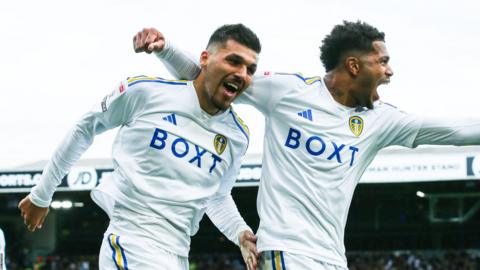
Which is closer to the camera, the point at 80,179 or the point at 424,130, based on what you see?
the point at 424,130

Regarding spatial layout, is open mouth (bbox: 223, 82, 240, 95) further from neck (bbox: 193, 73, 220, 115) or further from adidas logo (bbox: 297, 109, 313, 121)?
adidas logo (bbox: 297, 109, 313, 121)

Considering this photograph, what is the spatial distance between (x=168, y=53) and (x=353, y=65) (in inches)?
40.9

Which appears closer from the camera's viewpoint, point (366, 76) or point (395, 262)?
point (366, 76)

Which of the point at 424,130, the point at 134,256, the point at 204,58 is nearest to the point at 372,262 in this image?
the point at 424,130

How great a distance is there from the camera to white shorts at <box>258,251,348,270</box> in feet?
13.1

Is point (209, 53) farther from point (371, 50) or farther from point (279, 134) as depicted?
point (371, 50)

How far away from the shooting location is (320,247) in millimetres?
4055

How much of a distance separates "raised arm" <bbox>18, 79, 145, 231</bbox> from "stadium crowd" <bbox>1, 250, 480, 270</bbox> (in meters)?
20.8

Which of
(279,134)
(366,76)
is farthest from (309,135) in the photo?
(366,76)

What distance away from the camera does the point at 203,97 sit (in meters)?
4.23

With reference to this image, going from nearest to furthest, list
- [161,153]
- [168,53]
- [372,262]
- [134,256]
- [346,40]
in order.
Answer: [134,256] < [161,153] < [168,53] < [346,40] < [372,262]

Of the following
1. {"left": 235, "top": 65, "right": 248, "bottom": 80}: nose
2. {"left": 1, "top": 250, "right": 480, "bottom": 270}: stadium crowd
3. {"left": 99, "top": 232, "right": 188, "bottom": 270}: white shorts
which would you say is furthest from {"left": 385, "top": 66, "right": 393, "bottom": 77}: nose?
{"left": 1, "top": 250, "right": 480, "bottom": 270}: stadium crowd

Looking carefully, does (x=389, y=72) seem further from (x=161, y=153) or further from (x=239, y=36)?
(x=161, y=153)

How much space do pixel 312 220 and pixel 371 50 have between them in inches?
39.9
